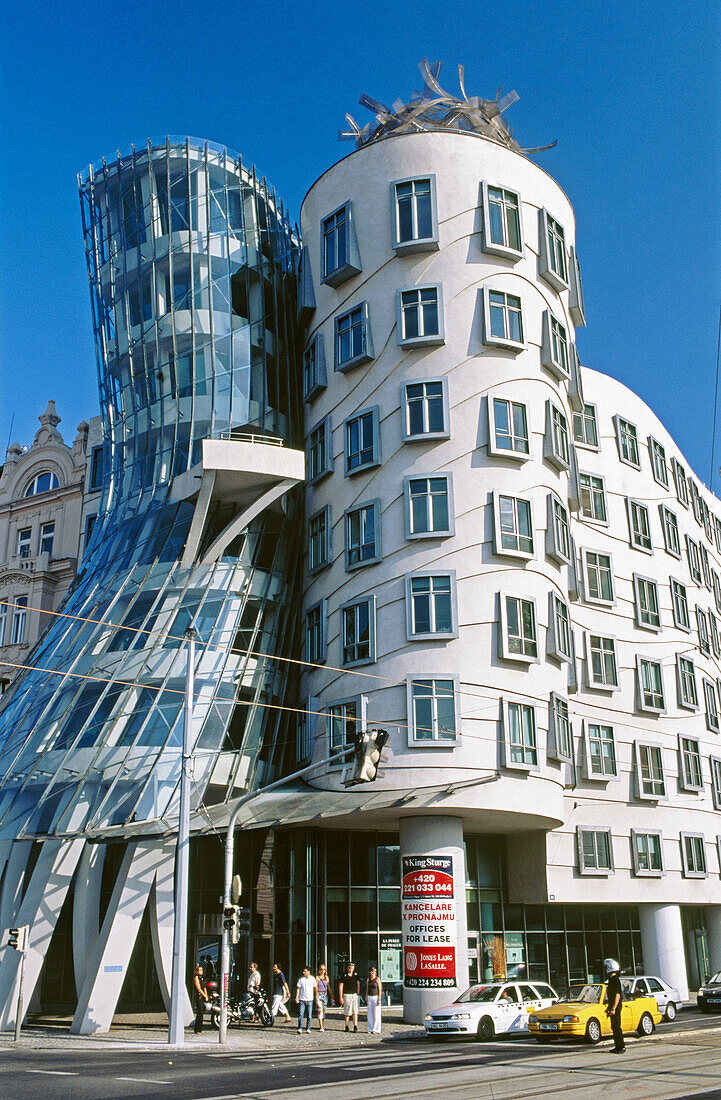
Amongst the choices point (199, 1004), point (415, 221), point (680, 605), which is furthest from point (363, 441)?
point (199, 1004)

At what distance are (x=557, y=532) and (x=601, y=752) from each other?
10.0m

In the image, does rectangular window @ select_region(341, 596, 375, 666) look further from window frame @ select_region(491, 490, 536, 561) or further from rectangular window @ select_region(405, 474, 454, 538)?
window frame @ select_region(491, 490, 536, 561)

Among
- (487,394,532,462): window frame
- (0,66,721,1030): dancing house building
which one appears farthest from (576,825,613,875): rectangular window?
(487,394,532,462): window frame

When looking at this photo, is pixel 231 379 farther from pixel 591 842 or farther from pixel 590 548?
pixel 591 842

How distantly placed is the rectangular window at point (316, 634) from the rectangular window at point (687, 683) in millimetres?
17767

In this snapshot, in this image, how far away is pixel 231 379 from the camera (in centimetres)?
4181

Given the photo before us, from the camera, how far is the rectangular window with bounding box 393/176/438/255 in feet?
125

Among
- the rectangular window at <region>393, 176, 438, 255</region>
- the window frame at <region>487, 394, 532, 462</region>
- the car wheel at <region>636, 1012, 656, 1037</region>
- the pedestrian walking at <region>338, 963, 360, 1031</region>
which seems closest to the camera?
the car wheel at <region>636, 1012, 656, 1037</region>

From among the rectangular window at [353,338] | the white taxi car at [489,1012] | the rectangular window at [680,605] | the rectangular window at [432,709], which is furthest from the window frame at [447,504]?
the rectangular window at [680,605]

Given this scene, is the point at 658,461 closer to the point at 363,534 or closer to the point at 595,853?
the point at 595,853

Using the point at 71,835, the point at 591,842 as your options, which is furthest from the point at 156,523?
the point at 591,842

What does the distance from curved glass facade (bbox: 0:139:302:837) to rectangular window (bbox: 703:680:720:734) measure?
2147 cm

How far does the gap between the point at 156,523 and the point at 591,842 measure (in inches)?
813

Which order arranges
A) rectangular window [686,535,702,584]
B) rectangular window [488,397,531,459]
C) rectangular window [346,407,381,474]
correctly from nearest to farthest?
rectangular window [488,397,531,459]
rectangular window [346,407,381,474]
rectangular window [686,535,702,584]
